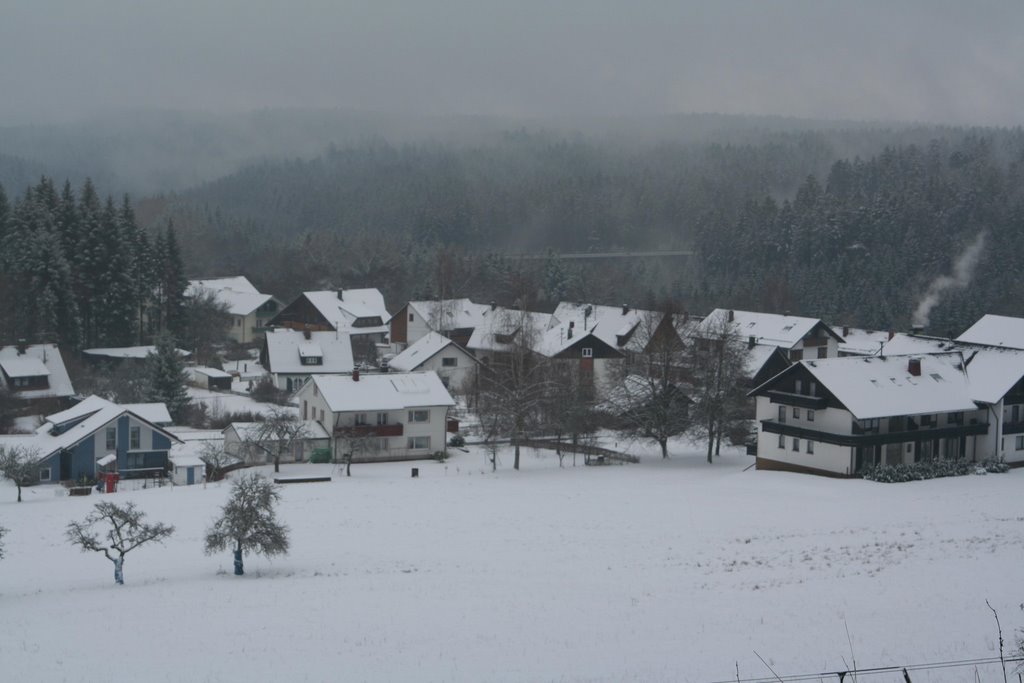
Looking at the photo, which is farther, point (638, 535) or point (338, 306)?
point (338, 306)

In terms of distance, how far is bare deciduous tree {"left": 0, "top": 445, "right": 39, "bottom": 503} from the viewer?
133ft

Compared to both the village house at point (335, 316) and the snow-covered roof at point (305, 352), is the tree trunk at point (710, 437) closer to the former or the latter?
the snow-covered roof at point (305, 352)

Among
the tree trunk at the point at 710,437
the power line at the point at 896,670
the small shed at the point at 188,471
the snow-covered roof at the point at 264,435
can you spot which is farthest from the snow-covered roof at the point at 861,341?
the power line at the point at 896,670

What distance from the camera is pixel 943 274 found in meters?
112

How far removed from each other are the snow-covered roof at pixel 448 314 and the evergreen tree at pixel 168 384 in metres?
25.5

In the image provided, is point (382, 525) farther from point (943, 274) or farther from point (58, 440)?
point (943, 274)

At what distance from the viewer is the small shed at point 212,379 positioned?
214 feet

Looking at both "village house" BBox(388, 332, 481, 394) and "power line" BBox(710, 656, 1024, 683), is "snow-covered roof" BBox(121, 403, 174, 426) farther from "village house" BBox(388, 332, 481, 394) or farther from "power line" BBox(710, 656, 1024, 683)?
"power line" BBox(710, 656, 1024, 683)

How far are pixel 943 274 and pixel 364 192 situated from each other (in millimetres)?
107653

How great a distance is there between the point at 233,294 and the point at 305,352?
2776cm

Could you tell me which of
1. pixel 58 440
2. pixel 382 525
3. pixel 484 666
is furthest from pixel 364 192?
pixel 484 666

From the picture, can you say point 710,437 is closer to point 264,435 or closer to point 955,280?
point 264,435

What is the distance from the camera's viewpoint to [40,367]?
5862cm

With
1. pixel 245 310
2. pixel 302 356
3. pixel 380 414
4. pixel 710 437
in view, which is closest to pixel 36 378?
pixel 302 356
